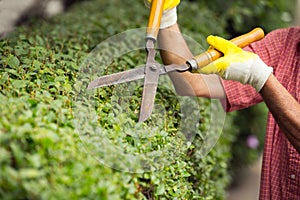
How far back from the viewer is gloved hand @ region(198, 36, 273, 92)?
1.96 metres

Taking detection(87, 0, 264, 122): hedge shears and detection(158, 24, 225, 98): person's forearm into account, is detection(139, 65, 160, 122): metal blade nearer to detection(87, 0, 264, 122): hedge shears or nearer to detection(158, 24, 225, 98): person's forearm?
detection(87, 0, 264, 122): hedge shears

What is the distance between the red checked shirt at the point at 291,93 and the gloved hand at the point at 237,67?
0.35 metres

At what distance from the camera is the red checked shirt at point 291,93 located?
2.29 m

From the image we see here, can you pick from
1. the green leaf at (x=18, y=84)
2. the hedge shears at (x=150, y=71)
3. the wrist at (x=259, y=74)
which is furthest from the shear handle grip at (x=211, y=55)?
the green leaf at (x=18, y=84)

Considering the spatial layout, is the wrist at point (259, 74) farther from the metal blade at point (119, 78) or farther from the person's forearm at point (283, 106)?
the metal blade at point (119, 78)

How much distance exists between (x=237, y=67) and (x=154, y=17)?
0.38m

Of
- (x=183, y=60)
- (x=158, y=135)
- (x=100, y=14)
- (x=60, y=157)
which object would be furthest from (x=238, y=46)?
(x=100, y=14)

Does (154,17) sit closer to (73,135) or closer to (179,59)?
(179,59)

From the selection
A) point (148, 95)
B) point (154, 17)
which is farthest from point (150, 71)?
point (154, 17)

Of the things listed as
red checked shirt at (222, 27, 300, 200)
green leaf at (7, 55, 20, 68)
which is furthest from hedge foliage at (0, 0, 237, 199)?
red checked shirt at (222, 27, 300, 200)

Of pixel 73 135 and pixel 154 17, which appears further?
pixel 154 17

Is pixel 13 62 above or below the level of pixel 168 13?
below

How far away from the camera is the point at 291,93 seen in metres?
2.31

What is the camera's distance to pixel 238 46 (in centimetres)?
214
